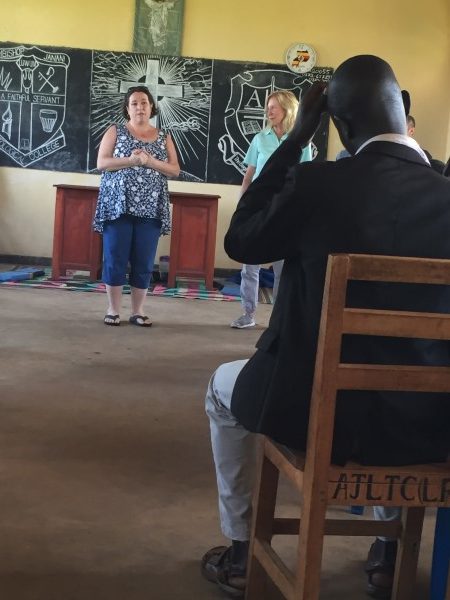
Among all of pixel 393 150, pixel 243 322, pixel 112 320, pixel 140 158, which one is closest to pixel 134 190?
pixel 140 158

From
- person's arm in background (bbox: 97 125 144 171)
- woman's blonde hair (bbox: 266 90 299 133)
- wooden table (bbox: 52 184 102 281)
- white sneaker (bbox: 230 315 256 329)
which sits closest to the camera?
woman's blonde hair (bbox: 266 90 299 133)

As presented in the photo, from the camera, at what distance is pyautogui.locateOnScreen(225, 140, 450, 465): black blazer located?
1.55 meters

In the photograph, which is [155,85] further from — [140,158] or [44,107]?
[140,158]

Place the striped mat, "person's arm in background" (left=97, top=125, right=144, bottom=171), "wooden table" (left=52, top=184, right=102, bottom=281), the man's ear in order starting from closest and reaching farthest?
the man's ear
"person's arm in background" (left=97, top=125, right=144, bottom=171)
the striped mat
"wooden table" (left=52, top=184, right=102, bottom=281)

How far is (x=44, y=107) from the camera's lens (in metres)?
8.22

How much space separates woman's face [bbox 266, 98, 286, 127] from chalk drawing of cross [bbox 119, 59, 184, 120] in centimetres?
345

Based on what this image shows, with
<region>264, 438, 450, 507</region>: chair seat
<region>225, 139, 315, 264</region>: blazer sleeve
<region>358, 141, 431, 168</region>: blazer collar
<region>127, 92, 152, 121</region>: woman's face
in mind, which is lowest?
<region>264, 438, 450, 507</region>: chair seat

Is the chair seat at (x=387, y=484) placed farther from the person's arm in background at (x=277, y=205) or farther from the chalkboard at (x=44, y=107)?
the chalkboard at (x=44, y=107)

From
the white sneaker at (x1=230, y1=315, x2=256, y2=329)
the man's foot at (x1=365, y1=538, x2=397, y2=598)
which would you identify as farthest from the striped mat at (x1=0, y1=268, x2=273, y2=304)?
the man's foot at (x1=365, y1=538, x2=397, y2=598)

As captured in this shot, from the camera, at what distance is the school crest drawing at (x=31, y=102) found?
8.16 metres

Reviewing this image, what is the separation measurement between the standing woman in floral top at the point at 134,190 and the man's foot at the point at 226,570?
3.19m

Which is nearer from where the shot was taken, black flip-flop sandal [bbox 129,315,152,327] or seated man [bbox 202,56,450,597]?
seated man [bbox 202,56,450,597]

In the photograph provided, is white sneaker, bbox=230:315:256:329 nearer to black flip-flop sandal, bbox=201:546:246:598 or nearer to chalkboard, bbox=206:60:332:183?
chalkboard, bbox=206:60:332:183

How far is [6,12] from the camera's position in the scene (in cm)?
811
